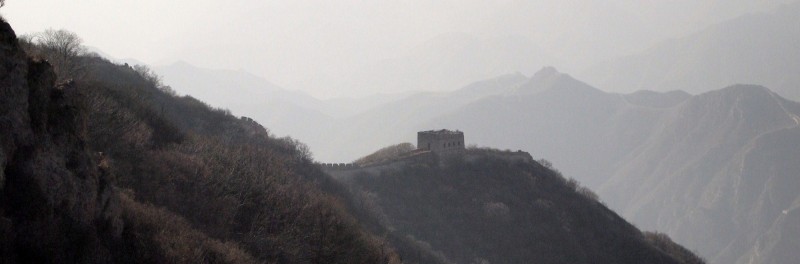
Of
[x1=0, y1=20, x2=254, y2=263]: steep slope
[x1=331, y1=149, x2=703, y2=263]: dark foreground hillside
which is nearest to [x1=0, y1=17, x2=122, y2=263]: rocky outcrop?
[x1=0, y1=20, x2=254, y2=263]: steep slope

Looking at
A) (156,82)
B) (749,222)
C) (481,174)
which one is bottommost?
(749,222)

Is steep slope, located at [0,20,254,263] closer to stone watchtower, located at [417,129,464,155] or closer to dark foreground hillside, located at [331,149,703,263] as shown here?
dark foreground hillside, located at [331,149,703,263]

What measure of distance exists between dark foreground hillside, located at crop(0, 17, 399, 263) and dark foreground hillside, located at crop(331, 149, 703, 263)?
23884 millimetres

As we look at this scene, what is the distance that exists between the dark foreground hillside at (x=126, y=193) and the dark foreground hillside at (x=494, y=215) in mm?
23884

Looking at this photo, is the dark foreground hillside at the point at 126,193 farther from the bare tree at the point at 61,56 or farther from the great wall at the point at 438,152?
the great wall at the point at 438,152

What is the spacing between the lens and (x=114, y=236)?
13609 mm

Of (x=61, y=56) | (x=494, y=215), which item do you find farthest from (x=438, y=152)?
(x=61, y=56)

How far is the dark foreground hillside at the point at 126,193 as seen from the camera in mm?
11844

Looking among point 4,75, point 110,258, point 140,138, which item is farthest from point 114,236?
point 140,138

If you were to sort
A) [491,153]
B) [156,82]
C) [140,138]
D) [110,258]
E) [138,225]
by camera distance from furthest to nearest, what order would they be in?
[491,153] → [156,82] → [140,138] → [138,225] → [110,258]

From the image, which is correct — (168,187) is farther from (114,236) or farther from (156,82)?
(156,82)

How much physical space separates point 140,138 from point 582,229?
46.1 m

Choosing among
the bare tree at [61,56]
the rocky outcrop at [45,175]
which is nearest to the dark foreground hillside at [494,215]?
the bare tree at [61,56]

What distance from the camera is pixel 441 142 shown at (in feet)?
220
